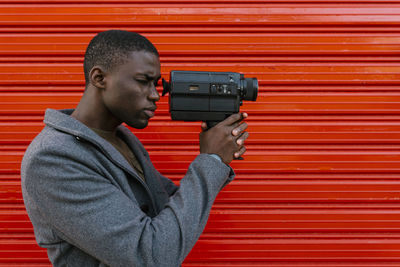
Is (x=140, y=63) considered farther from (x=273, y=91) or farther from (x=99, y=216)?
(x=273, y=91)

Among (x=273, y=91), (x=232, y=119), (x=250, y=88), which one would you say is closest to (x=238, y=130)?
(x=232, y=119)

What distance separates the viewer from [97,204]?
0.89 m

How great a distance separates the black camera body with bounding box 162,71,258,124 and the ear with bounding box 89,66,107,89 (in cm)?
29

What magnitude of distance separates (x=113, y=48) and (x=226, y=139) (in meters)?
0.61

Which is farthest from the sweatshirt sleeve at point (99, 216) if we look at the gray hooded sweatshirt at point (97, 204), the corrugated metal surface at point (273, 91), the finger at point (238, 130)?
the corrugated metal surface at point (273, 91)

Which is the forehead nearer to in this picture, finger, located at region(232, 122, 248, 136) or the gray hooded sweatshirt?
the gray hooded sweatshirt

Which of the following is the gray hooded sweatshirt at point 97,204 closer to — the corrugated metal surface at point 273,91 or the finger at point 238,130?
the finger at point 238,130

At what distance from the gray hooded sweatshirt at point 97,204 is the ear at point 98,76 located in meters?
0.19

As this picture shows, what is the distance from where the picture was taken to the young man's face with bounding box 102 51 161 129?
106 centimetres

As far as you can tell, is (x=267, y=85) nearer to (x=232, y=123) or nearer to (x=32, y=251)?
(x=232, y=123)

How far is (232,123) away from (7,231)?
195cm

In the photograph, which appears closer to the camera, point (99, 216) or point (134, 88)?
point (99, 216)

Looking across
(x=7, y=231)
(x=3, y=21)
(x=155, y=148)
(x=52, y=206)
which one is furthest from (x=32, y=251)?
(x=3, y=21)

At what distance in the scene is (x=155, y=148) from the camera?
1910 millimetres
